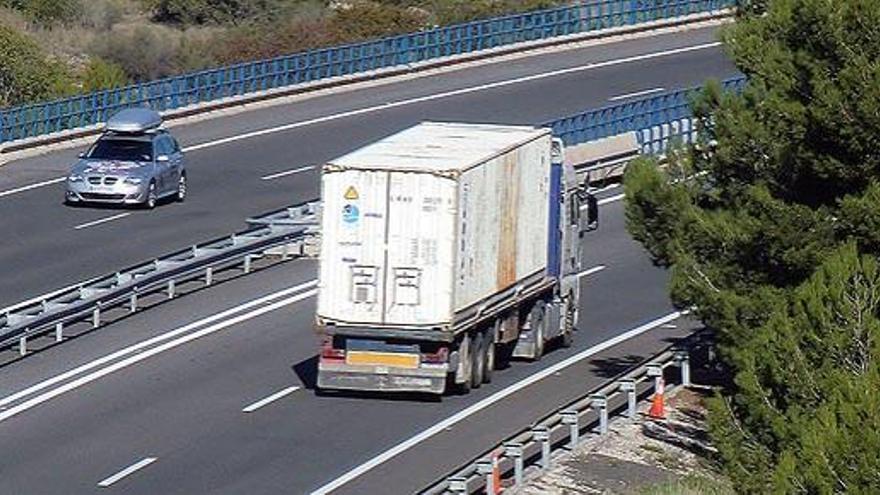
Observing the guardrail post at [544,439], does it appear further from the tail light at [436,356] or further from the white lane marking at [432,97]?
the white lane marking at [432,97]

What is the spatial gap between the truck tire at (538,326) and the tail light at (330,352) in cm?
349

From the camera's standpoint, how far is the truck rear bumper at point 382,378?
91.8ft

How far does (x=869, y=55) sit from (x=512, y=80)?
1328 inches

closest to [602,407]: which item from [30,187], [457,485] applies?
[457,485]

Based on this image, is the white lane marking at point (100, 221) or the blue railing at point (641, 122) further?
the blue railing at point (641, 122)

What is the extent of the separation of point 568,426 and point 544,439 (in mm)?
1705

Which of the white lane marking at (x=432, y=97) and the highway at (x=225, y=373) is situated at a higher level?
the highway at (x=225, y=373)

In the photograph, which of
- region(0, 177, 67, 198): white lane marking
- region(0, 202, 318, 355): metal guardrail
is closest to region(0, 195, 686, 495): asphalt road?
region(0, 202, 318, 355): metal guardrail

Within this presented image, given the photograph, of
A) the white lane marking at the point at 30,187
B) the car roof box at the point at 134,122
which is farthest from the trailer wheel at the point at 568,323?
the white lane marking at the point at 30,187

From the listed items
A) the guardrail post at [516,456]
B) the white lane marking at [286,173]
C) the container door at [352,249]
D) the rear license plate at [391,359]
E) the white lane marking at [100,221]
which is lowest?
the white lane marking at [286,173]

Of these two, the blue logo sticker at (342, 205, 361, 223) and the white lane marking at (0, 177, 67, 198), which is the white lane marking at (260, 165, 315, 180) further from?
the blue logo sticker at (342, 205, 361, 223)

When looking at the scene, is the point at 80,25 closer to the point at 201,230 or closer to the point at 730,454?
the point at 201,230

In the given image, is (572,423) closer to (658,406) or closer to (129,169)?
(658,406)

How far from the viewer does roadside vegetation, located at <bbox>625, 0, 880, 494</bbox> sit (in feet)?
63.6
